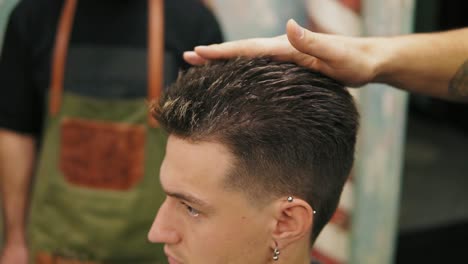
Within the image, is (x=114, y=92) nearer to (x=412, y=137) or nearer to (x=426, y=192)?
(x=426, y=192)

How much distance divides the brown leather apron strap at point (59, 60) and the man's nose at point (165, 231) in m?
0.73

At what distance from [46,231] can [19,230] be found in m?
0.17

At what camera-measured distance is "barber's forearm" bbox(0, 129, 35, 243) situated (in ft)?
6.43

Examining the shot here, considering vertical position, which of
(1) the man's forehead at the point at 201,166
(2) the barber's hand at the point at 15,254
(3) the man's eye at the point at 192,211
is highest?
(1) the man's forehead at the point at 201,166

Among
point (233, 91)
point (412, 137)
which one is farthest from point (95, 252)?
point (412, 137)

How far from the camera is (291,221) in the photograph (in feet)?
4.04

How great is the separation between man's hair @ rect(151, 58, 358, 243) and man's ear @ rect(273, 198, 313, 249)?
3 centimetres

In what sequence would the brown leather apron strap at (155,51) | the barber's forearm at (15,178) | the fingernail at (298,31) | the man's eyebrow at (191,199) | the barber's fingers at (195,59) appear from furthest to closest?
the barber's forearm at (15,178) → the brown leather apron strap at (155,51) → the barber's fingers at (195,59) → the man's eyebrow at (191,199) → the fingernail at (298,31)

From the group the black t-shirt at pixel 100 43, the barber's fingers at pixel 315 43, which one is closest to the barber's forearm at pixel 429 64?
the barber's fingers at pixel 315 43

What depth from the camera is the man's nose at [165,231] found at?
1249 millimetres

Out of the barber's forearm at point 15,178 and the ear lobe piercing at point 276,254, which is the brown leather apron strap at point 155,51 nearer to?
the barber's forearm at point 15,178

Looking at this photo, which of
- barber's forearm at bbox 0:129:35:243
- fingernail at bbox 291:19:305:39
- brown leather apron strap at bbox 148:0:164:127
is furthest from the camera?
barber's forearm at bbox 0:129:35:243

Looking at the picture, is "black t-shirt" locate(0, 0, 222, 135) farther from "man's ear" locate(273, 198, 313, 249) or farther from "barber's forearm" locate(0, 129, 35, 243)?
"man's ear" locate(273, 198, 313, 249)

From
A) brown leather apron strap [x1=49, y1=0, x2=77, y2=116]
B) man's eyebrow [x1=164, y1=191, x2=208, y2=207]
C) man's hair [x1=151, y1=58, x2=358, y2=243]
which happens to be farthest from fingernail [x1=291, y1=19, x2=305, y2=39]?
brown leather apron strap [x1=49, y1=0, x2=77, y2=116]
